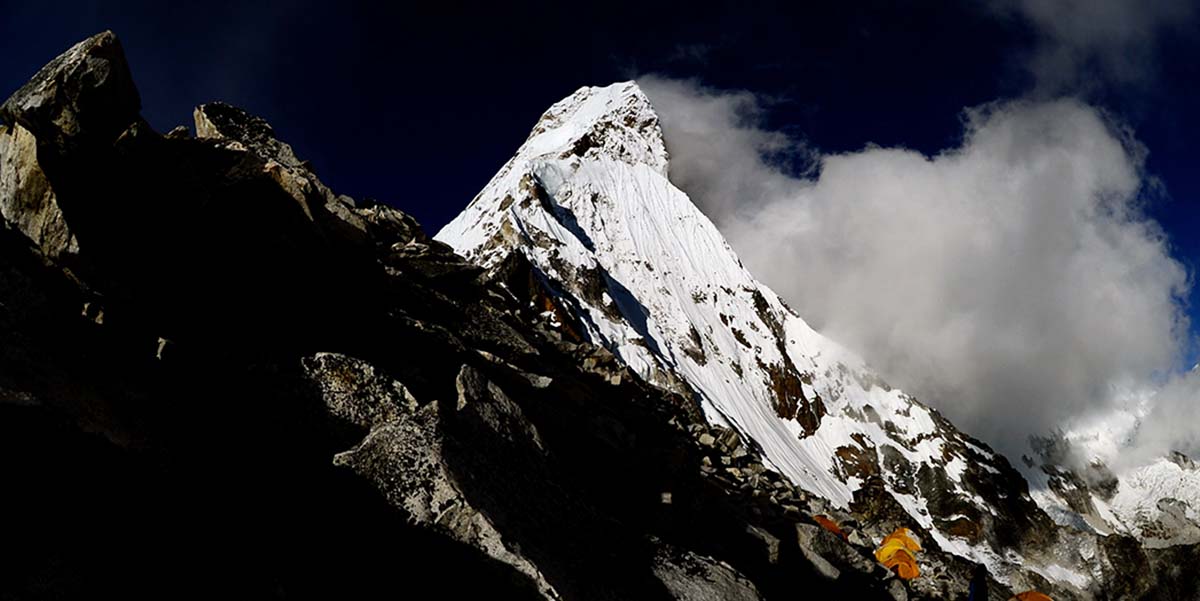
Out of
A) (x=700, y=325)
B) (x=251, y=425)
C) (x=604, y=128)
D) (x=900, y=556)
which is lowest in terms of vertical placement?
(x=251, y=425)

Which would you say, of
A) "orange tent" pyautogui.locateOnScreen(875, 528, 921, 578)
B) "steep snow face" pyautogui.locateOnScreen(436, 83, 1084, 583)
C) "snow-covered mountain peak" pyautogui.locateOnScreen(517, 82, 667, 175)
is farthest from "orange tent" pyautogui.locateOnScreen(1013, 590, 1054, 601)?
"snow-covered mountain peak" pyautogui.locateOnScreen(517, 82, 667, 175)

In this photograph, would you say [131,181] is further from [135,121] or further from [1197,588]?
[1197,588]

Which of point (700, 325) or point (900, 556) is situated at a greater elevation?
point (700, 325)

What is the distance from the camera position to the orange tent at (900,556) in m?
15.1

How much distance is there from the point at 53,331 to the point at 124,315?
1.47 metres

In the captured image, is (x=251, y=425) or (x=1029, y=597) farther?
(x=1029, y=597)

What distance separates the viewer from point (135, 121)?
7820 millimetres

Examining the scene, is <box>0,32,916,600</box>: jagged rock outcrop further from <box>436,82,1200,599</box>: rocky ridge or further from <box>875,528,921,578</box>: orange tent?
<box>436,82,1200,599</box>: rocky ridge

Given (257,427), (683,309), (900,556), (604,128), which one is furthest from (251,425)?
(604,128)

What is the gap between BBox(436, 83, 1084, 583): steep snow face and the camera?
81.2 metres

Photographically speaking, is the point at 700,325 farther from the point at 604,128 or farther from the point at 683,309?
the point at 604,128

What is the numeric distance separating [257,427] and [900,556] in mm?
16237

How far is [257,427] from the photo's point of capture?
6.01 metres

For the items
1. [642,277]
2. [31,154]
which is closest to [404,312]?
[31,154]
